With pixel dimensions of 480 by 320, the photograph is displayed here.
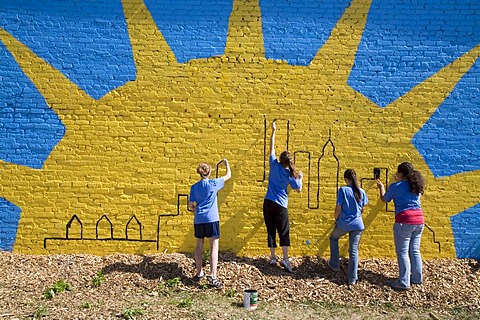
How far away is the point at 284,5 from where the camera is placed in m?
7.09

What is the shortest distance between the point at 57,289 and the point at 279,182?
3245mm

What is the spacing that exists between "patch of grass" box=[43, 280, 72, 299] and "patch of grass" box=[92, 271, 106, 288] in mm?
310

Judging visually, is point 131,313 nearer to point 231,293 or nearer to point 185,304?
point 185,304

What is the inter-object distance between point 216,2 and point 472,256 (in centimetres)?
546

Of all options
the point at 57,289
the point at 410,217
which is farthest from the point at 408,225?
the point at 57,289

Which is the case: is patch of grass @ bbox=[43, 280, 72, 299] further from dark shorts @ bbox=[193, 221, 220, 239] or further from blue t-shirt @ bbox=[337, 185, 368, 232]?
blue t-shirt @ bbox=[337, 185, 368, 232]

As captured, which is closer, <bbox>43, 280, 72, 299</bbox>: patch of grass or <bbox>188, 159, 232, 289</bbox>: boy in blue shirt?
<bbox>43, 280, 72, 299</bbox>: patch of grass

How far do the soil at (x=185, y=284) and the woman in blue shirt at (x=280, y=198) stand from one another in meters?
0.44

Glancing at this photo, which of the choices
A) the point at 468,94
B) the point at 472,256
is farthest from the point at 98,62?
the point at 472,256

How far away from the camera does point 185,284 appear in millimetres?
6250

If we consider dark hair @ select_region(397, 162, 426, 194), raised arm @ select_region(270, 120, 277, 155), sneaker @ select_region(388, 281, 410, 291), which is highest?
raised arm @ select_region(270, 120, 277, 155)

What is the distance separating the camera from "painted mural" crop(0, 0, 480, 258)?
7.07m

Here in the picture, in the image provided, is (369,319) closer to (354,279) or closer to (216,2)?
(354,279)

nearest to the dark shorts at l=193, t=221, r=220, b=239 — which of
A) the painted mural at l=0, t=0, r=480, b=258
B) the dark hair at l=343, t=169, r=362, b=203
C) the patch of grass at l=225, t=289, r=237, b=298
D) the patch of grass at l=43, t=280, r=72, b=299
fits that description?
the patch of grass at l=225, t=289, r=237, b=298
